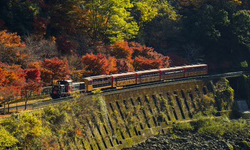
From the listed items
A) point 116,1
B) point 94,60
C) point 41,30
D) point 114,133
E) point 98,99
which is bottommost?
point 114,133

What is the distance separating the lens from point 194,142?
5291cm

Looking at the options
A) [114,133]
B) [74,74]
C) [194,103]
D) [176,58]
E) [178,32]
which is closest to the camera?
[114,133]

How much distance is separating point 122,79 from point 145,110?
22.7 feet

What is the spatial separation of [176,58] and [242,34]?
14.6 meters

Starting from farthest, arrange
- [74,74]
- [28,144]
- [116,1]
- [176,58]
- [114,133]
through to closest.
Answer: [176,58] → [116,1] → [74,74] → [114,133] → [28,144]

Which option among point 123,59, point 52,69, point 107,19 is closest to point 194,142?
point 123,59

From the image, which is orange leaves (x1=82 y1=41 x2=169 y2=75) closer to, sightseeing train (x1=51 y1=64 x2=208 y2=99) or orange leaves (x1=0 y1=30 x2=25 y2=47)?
sightseeing train (x1=51 y1=64 x2=208 y2=99)

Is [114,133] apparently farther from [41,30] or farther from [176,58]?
[176,58]

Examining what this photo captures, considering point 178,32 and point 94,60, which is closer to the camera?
point 94,60

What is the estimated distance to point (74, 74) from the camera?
59625 mm

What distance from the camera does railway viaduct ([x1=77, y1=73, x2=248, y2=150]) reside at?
163 feet

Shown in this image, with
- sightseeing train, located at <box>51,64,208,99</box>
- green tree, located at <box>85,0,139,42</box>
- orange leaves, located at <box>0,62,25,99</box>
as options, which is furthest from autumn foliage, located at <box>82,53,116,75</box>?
orange leaves, located at <box>0,62,25,99</box>

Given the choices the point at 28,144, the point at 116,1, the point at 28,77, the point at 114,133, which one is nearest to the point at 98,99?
the point at 114,133

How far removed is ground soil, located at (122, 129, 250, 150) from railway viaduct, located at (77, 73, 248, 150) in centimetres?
161
